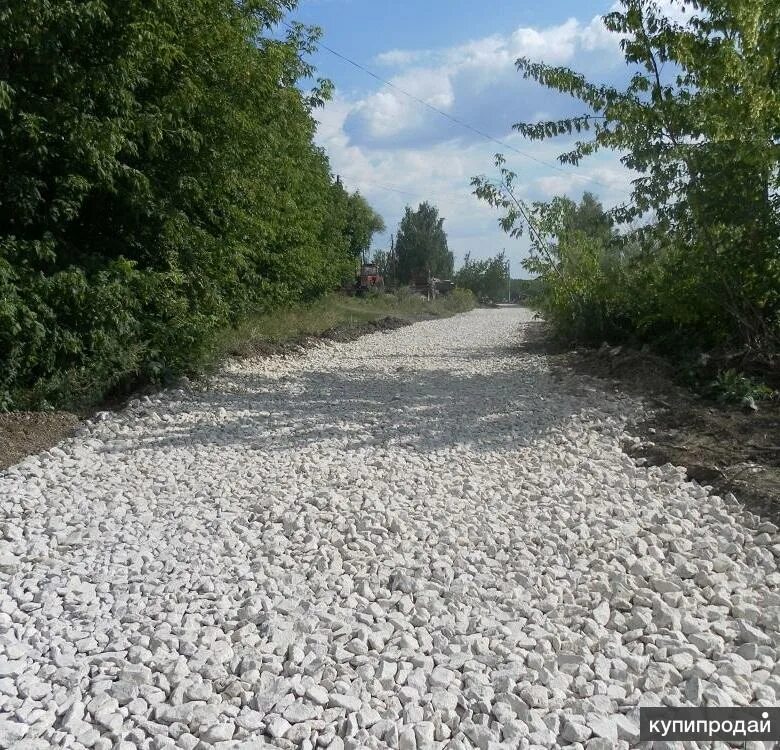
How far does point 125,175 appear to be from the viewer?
709 cm

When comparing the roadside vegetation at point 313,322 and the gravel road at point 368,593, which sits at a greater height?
the roadside vegetation at point 313,322

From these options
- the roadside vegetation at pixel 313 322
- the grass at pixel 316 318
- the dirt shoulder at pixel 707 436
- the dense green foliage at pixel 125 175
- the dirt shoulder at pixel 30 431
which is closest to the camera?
the dirt shoulder at pixel 707 436

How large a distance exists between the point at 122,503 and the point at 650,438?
435 centimetres

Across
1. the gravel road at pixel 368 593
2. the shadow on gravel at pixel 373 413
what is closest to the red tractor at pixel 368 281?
the shadow on gravel at pixel 373 413

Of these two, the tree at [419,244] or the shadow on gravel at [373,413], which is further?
the tree at [419,244]


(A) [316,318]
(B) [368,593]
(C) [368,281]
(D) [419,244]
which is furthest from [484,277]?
(B) [368,593]

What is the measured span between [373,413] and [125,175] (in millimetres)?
3474

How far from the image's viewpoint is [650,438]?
20.4 ft

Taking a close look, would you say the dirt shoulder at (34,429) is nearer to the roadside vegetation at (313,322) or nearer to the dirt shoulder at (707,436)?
the roadside vegetation at (313,322)

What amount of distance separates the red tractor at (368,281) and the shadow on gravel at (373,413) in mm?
24127

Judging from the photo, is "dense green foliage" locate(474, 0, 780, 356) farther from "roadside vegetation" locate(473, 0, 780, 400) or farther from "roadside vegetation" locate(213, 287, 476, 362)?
"roadside vegetation" locate(213, 287, 476, 362)

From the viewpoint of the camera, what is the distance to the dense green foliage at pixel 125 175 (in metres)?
6.45

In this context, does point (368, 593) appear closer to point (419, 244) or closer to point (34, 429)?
point (34, 429)

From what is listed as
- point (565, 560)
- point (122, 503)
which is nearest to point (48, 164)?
point (122, 503)
